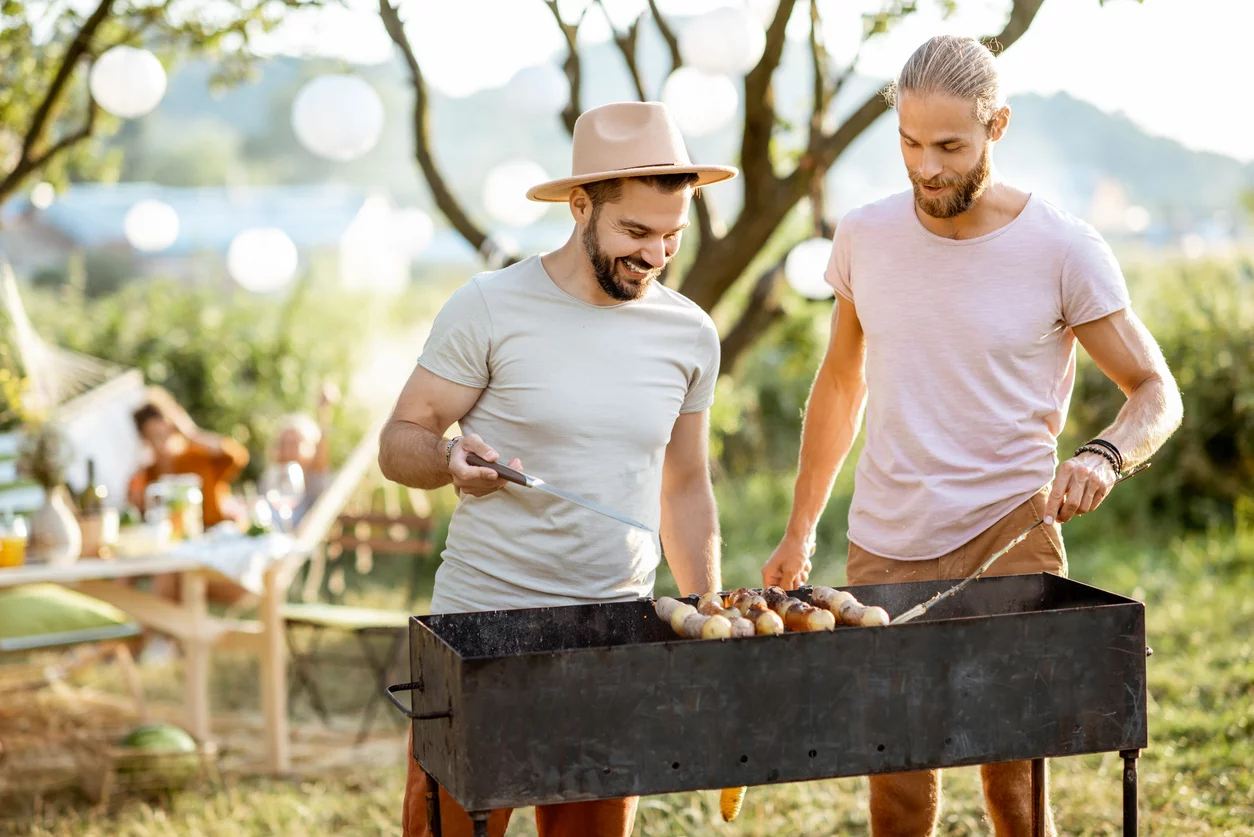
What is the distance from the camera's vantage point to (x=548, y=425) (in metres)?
2.68

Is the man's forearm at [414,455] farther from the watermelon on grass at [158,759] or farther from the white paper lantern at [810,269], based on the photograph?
the white paper lantern at [810,269]

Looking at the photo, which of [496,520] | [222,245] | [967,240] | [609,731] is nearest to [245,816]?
[496,520]

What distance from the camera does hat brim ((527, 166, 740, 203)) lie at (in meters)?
2.61

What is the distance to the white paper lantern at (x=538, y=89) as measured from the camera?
586 centimetres

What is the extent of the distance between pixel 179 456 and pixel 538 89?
2969 mm

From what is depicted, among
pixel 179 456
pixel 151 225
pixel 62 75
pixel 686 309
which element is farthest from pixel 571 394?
pixel 151 225

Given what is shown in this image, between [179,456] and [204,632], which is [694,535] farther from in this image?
[179,456]

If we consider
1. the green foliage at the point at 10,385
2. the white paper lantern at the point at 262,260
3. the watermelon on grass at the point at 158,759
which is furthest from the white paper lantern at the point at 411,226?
the watermelon on grass at the point at 158,759

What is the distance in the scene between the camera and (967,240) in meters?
2.89

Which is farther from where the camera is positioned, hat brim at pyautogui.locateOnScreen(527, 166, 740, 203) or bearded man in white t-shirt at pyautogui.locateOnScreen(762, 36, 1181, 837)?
bearded man in white t-shirt at pyautogui.locateOnScreen(762, 36, 1181, 837)

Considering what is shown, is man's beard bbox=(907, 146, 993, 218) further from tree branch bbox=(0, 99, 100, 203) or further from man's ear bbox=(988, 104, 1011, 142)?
tree branch bbox=(0, 99, 100, 203)

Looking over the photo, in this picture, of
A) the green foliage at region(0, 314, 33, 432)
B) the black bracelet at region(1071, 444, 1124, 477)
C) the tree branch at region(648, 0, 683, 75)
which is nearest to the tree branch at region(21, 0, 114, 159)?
the green foliage at region(0, 314, 33, 432)

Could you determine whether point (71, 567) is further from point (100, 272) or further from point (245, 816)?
point (100, 272)

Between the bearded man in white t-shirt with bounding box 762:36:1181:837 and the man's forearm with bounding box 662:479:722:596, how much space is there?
35 cm
